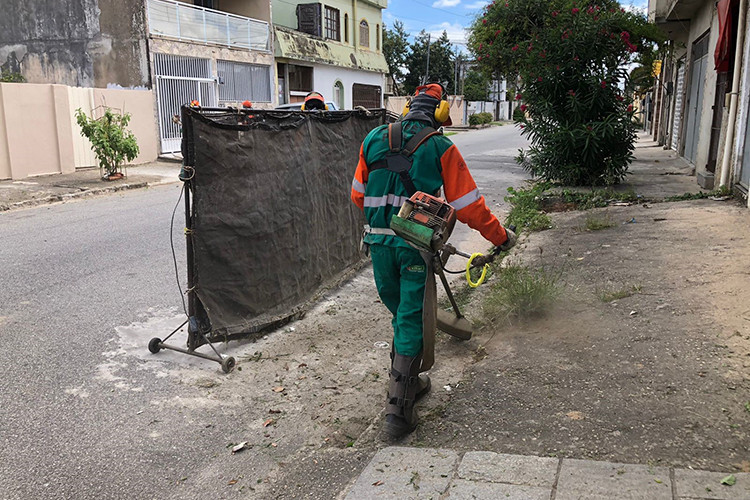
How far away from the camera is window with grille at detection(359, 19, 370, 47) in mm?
35188

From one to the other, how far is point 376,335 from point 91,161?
45.5ft

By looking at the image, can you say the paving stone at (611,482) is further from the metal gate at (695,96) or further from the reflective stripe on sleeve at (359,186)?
the metal gate at (695,96)

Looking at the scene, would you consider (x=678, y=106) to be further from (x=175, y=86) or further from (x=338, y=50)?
(x=338, y=50)

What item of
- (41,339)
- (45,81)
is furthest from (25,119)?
(41,339)

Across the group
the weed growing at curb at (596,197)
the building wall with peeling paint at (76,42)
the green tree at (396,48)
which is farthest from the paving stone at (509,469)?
the green tree at (396,48)

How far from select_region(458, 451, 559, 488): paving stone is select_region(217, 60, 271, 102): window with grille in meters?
21.3

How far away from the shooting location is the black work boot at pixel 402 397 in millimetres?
3381

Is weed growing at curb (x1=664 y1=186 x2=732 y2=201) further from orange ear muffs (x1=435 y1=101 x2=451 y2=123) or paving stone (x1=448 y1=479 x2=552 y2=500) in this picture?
paving stone (x1=448 y1=479 x2=552 y2=500)

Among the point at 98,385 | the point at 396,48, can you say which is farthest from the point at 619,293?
the point at 396,48

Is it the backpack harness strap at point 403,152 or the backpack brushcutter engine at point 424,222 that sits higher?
the backpack harness strap at point 403,152

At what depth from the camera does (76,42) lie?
66.4 feet

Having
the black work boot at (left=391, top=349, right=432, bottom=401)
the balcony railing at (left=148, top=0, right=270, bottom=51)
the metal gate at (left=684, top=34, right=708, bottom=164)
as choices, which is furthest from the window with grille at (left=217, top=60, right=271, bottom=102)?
the black work boot at (left=391, top=349, right=432, bottom=401)

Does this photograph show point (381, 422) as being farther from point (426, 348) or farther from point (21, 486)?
point (21, 486)

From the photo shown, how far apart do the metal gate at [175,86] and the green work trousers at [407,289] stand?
17.0 m
